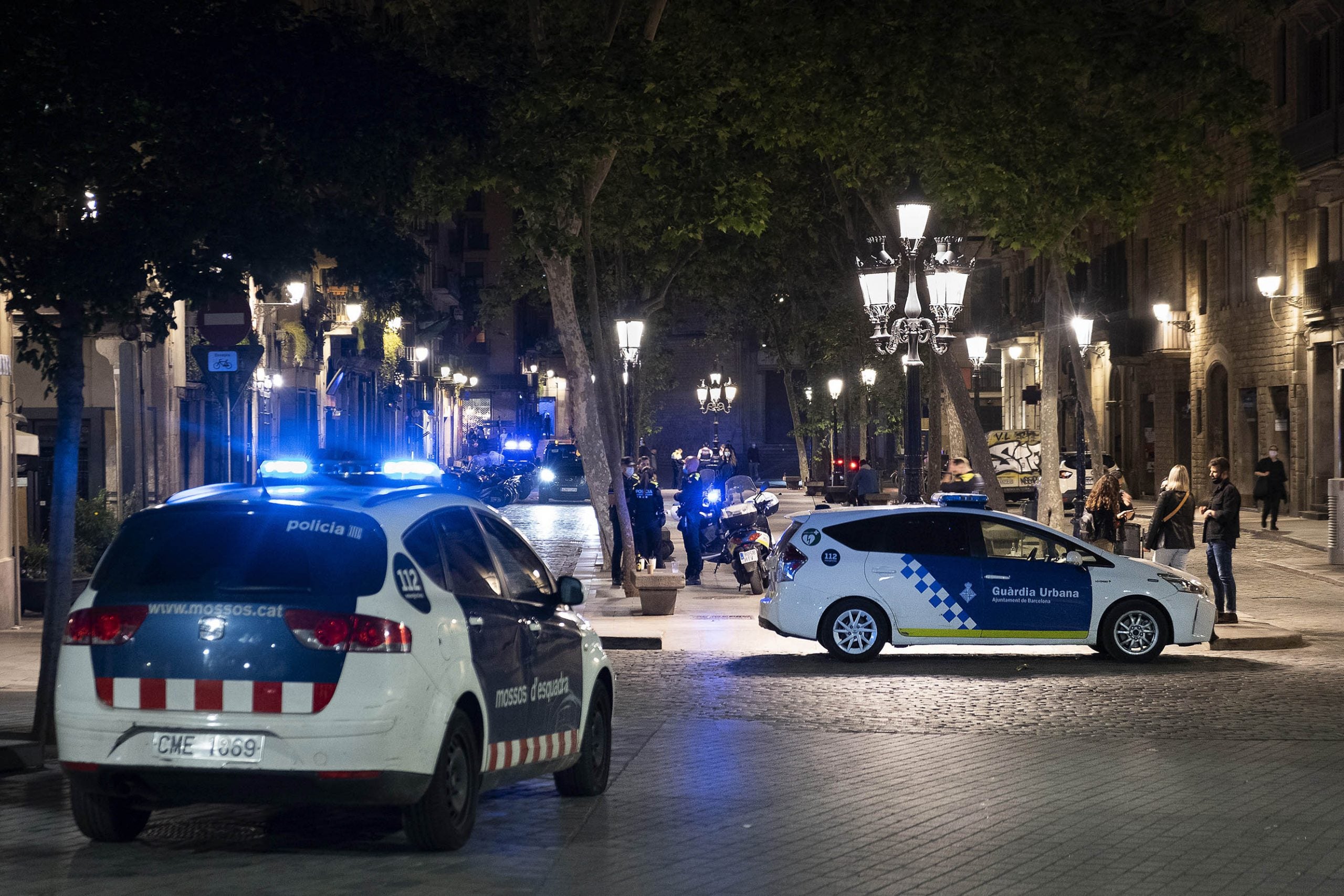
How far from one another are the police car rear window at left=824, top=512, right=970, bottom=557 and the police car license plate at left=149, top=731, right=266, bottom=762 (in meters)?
10.3

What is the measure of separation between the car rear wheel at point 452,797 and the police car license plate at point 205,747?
2.39 ft

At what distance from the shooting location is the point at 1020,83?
27.4 m

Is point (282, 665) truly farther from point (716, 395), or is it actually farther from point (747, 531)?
point (716, 395)

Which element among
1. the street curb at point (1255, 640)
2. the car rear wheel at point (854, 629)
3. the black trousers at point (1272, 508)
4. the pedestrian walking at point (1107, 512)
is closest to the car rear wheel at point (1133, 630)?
the street curb at point (1255, 640)

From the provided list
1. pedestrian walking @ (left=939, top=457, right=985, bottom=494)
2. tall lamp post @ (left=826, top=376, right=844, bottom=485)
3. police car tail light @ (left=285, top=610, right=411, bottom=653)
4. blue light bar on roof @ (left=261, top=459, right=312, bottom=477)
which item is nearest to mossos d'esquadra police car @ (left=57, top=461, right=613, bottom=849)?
police car tail light @ (left=285, top=610, right=411, bottom=653)

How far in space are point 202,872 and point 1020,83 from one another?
21807mm

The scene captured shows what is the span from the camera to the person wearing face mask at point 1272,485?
39.0 meters

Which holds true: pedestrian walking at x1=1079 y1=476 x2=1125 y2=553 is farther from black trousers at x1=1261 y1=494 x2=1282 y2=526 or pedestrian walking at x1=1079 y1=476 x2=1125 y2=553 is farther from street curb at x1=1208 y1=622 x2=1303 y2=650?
Answer: black trousers at x1=1261 y1=494 x2=1282 y2=526

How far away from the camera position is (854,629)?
1745cm

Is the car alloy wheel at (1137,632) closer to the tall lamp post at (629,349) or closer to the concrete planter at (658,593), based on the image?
the concrete planter at (658,593)

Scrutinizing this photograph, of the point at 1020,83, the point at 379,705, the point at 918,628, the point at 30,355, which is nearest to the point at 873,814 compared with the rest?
the point at 379,705

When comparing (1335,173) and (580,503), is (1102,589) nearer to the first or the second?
(1335,173)

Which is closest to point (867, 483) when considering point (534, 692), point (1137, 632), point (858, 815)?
point (1137, 632)

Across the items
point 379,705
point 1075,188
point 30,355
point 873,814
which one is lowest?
point 873,814
